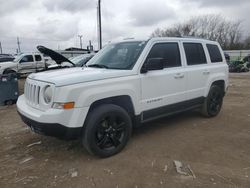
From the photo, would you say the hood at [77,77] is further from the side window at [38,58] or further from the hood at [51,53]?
the side window at [38,58]

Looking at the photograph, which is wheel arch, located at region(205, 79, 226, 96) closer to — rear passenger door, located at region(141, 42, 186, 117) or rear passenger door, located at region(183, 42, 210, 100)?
rear passenger door, located at region(183, 42, 210, 100)

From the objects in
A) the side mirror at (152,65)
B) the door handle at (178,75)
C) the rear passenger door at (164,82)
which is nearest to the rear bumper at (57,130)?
the rear passenger door at (164,82)

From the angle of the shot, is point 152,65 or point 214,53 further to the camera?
point 214,53

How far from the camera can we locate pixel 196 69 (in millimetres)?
5078

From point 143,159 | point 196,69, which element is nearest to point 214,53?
point 196,69

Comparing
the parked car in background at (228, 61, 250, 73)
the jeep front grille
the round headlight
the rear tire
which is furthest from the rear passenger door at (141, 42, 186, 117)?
the parked car in background at (228, 61, 250, 73)

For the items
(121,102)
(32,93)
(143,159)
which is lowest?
(143,159)

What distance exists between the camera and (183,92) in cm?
484

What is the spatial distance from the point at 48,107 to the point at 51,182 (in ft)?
3.27

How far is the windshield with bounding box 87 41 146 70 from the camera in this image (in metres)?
4.17

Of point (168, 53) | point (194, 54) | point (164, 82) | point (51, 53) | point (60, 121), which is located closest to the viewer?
point (60, 121)

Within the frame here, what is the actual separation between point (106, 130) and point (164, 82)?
1462 mm

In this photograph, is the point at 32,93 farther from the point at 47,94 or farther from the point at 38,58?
the point at 38,58

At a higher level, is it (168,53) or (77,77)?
(168,53)
